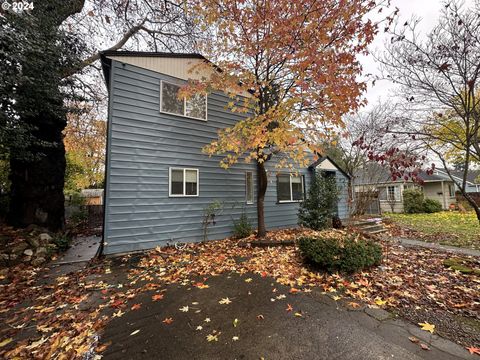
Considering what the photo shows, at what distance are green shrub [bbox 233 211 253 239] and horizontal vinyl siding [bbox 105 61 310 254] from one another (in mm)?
247

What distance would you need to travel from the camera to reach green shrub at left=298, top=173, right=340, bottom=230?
28.1ft

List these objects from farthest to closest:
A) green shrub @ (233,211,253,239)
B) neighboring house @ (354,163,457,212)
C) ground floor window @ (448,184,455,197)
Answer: ground floor window @ (448,184,455,197)
neighboring house @ (354,163,457,212)
green shrub @ (233,211,253,239)

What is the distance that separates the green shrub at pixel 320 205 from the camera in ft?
28.1

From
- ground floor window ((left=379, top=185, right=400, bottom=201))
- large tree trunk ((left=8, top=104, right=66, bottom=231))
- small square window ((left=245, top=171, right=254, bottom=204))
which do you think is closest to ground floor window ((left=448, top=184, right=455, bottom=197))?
ground floor window ((left=379, top=185, right=400, bottom=201))

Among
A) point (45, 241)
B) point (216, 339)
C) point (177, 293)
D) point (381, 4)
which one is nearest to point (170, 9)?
point (381, 4)

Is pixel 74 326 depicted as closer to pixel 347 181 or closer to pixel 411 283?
pixel 411 283

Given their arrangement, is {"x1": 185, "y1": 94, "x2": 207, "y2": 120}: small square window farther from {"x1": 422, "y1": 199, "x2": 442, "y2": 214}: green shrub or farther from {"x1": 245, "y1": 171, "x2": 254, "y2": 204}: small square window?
{"x1": 422, "y1": 199, "x2": 442, "y2": 214}: green shrub

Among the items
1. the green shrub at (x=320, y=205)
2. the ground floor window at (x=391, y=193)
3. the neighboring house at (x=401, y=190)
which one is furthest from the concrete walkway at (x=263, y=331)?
the ground floor window at (x=391, y=193)

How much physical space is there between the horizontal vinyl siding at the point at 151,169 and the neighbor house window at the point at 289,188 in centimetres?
277

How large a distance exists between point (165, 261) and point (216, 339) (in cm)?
368

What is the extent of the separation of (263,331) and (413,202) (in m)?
19.6

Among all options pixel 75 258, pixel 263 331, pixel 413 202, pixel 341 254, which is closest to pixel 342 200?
pixel 341 254

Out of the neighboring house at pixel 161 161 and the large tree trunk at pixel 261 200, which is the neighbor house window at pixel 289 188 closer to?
the neighboring house at pixel 161 161

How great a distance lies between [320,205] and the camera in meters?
8.60
